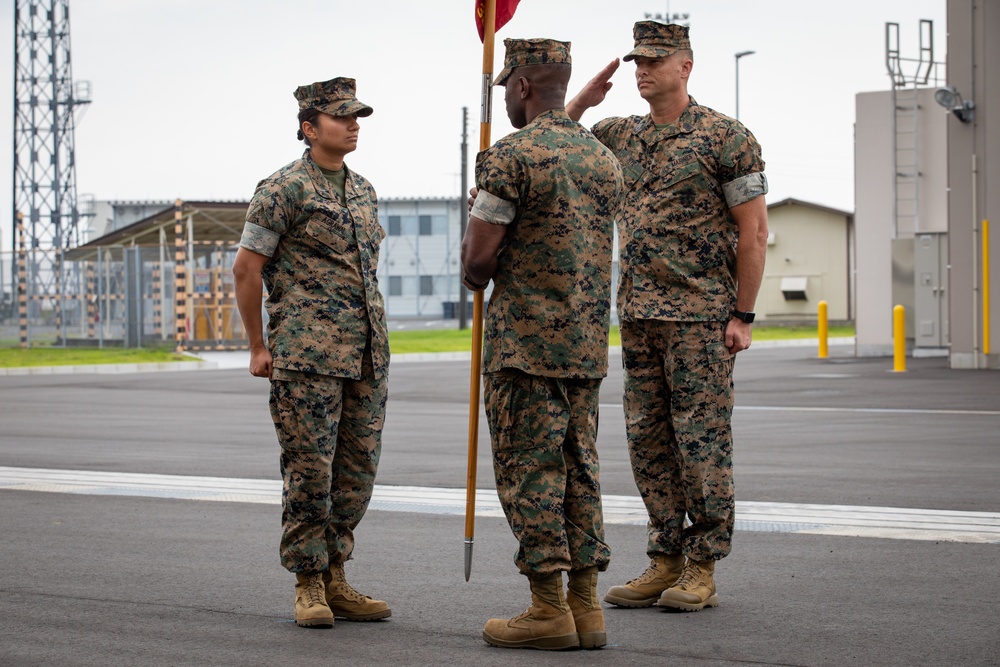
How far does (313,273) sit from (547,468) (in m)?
1.25

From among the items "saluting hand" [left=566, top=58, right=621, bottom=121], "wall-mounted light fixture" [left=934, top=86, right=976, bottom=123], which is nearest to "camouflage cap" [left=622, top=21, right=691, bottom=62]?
"saluting hand" [left=566, top=58, right=621, bottom=121]

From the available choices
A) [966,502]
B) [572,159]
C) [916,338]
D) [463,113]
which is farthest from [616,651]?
[463,113]

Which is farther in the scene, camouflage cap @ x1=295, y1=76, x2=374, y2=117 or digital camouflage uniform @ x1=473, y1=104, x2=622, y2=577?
camouflage cap @ x1=295, y1=76, x2=374, y2=117

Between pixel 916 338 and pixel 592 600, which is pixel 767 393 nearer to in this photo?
pixel 916 338

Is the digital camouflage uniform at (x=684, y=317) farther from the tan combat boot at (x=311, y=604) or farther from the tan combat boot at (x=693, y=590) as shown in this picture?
the tan combat boot at (x=311, y=604)

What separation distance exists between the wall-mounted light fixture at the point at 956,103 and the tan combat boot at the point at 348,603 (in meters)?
18.6

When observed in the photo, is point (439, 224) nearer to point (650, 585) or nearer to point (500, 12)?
point (500, 12)

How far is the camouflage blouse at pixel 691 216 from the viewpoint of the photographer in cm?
583

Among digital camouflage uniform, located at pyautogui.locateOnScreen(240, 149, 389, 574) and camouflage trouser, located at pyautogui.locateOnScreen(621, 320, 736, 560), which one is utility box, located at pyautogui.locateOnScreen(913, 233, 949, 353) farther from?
digital camouflage uniform, located at pyautogui.locateOnScreen(240, 149, 389, 574)

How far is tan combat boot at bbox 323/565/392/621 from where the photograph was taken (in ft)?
18.4

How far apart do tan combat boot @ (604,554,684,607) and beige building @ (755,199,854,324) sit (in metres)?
56.6

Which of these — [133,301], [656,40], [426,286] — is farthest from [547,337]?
[426,286]

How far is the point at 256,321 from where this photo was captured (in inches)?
220

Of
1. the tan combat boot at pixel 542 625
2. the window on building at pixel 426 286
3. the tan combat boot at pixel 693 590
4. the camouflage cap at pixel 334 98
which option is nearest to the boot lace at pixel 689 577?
the tan combat boot at pixel 693 590
